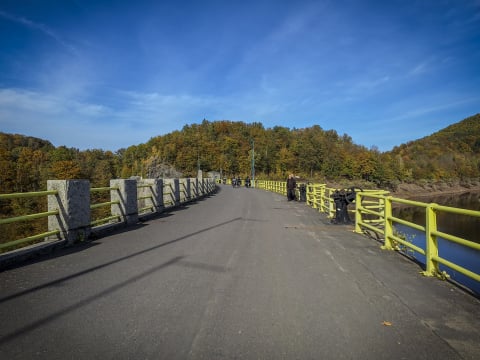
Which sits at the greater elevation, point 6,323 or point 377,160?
point 377,160

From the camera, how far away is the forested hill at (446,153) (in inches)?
4060

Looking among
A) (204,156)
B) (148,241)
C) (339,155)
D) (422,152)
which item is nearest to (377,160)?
(339,155)

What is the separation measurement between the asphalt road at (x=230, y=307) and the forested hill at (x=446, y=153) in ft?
363

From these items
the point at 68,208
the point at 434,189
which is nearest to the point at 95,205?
the point at 68,208

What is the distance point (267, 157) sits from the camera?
122750mm

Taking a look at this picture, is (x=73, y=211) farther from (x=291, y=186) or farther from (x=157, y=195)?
(x=291, y=186)

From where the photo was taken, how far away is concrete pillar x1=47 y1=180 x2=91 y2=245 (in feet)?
22.6

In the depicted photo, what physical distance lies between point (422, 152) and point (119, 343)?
528ft

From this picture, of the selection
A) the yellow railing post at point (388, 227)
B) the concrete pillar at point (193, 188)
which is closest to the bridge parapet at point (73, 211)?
the yellow railing post at point (388, 227)

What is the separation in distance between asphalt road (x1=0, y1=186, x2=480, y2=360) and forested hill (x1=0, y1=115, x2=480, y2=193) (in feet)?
259

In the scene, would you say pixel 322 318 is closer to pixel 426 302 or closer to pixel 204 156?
pixel 426 302

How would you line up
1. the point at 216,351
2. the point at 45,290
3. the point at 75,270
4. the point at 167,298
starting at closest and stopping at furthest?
the point at 216,351 → the point at 167,298 → the point at 45,290 → the point at 75,270

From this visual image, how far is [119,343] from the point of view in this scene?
286 cm

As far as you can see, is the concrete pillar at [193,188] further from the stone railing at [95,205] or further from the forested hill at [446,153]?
the forested hill at [446,153]
